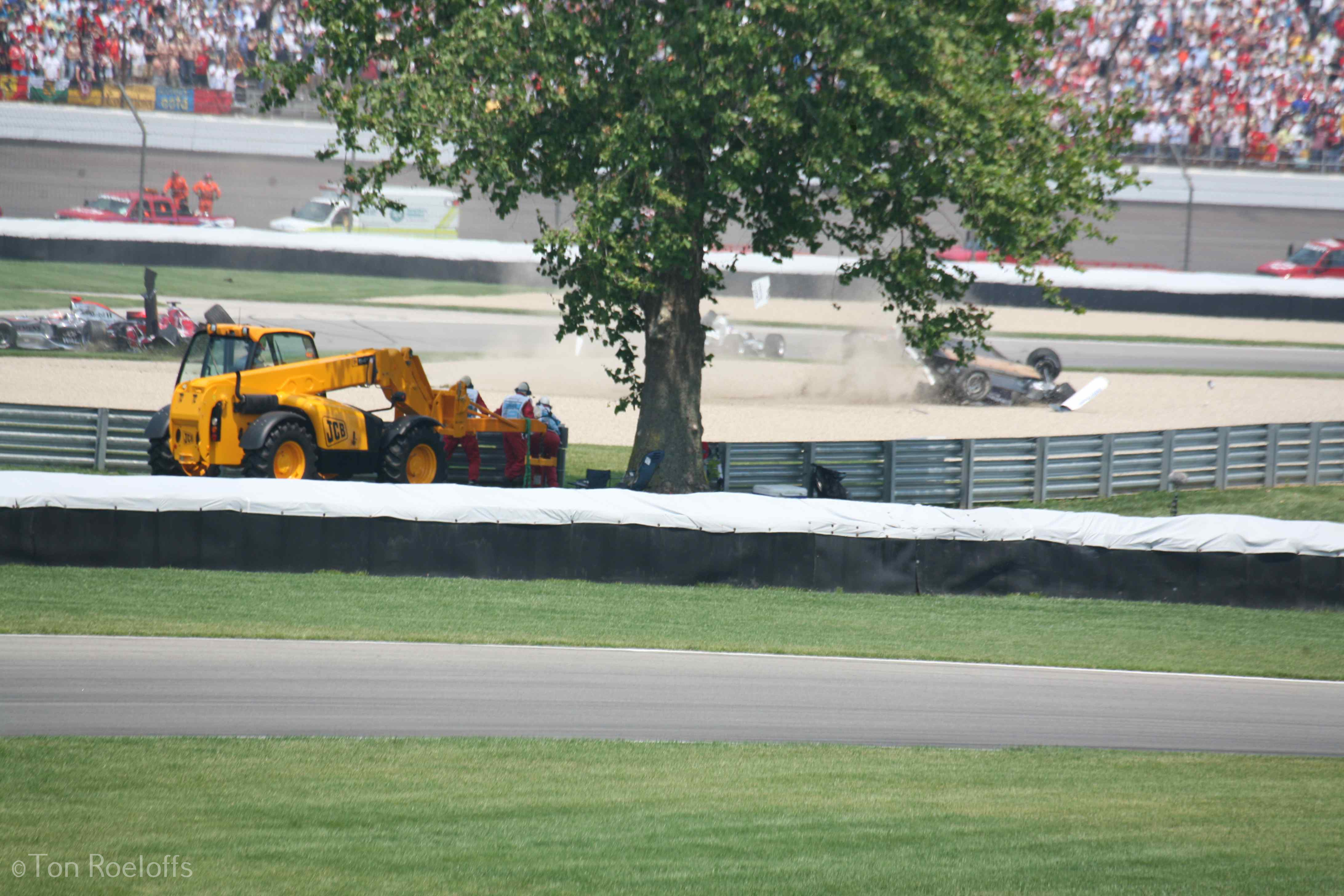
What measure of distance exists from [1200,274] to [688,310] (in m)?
24.0

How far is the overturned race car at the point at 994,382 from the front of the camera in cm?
2547

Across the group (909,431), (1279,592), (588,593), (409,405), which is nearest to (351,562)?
(588,593)

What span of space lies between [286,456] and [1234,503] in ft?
43.8

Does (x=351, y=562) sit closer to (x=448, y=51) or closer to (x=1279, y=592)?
(x=448, y=51)

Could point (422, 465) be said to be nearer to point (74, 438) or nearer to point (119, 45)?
point (74, 438)

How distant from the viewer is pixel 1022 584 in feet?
41.2

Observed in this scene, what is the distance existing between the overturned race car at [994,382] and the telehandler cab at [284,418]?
12.9 meters

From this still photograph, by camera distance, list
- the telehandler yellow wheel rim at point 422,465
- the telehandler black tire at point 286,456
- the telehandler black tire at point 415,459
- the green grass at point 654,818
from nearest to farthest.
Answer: the green grass at point 654,818 → the telehandler black tire at point 286,456 → the telehandler black tire at point 415,459 → the telehandler yellow wheel rim at point 422,465

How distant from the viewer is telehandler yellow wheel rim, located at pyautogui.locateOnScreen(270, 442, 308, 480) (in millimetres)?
14586

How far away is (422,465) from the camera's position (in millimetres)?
16016

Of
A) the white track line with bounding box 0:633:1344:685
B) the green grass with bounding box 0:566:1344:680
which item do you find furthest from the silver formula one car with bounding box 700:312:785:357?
the white track line with bounding box 0:633:1344:685

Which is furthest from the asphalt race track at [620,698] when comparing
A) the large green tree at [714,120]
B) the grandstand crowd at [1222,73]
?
the grandstand crowd at [1222,73]

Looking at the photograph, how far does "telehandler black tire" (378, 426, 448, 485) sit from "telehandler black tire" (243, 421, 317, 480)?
2.95ft

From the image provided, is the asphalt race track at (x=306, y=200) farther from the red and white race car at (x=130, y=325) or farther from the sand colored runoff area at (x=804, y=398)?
the red and white race car at (x=130, y=325)
